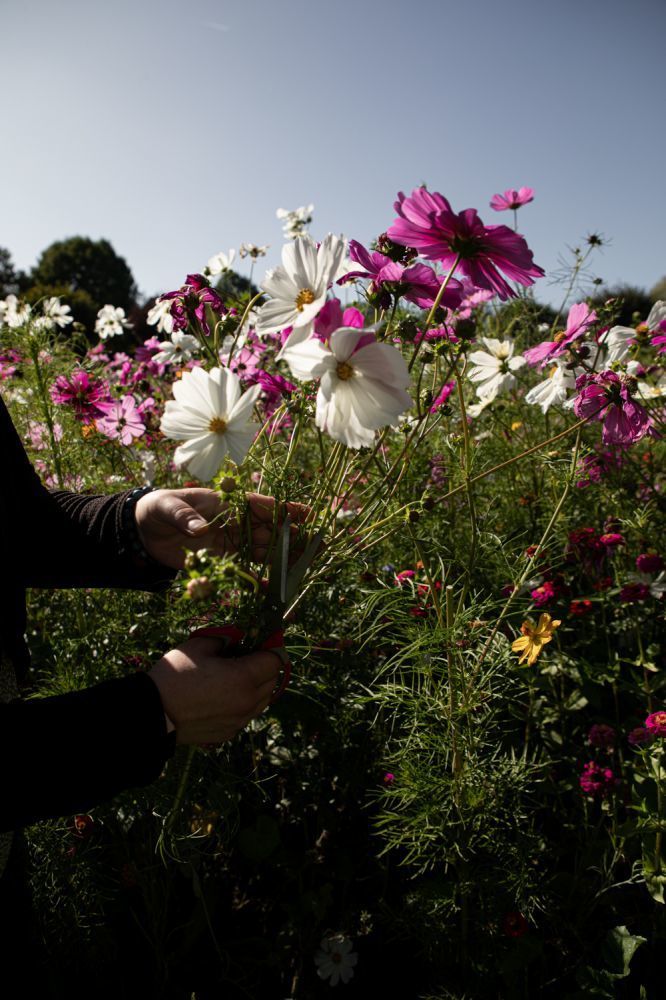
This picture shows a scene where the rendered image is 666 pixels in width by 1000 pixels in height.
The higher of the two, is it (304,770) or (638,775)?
(638,775)

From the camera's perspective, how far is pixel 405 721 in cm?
121

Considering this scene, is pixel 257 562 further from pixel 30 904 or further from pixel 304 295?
pixel 30 904

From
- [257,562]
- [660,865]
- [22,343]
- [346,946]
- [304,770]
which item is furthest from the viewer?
[22,343]

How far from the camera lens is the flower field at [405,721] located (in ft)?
2.96

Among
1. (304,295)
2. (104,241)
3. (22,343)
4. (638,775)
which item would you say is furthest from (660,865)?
(104,241)

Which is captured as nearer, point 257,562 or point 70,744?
point 70,744

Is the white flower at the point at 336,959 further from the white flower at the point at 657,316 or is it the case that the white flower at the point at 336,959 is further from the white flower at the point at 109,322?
the white flower at the point at 109,322

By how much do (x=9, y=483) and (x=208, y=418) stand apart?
0.45 meters

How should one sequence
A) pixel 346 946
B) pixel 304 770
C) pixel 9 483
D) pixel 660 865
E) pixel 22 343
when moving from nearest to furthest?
pixel 9 483, pixel 660 865, pixel 346 946, pixel 304 770, pixel 22 343

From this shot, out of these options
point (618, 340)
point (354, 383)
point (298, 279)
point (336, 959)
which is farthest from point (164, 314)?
point (336, 959)

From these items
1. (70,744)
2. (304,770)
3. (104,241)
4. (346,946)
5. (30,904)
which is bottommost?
(346,946)

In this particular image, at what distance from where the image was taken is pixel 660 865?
3.54ft

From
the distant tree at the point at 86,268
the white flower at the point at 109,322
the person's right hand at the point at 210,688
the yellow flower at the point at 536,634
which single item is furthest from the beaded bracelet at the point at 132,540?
the distant tree at the point at 86,268

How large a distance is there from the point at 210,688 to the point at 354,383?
330mm
